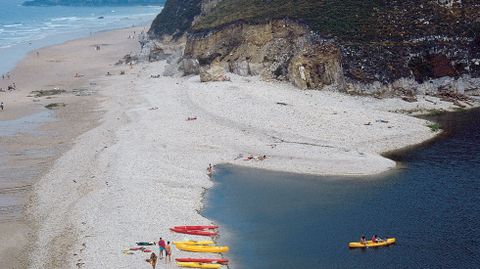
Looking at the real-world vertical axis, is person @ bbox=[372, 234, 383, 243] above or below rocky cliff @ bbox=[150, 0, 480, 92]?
below

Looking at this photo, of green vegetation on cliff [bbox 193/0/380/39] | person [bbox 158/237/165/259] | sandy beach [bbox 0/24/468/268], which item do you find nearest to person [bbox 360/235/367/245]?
sandy beach [bbox 0/24/468/268]

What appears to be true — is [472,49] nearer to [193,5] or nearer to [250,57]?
[250,57]

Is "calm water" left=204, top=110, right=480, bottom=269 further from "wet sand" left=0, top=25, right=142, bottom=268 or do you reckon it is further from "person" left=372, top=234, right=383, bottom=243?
"wet sand" left=0, top=25, right=142, bottom=268

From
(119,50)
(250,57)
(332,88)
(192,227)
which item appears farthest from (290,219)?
(119,50)

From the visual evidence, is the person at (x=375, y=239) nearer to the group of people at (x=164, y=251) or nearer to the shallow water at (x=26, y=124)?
the group of people at (x=164, y=251)

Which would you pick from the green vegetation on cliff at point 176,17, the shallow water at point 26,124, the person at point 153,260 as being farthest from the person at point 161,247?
the green vegetation on cliff at point 176,17
